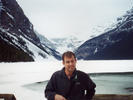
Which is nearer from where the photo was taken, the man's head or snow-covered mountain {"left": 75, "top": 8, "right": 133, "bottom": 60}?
the man's head

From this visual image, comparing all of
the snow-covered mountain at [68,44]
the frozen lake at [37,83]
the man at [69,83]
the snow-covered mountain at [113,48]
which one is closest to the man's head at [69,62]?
the man at [69,83]

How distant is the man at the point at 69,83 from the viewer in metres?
1.32

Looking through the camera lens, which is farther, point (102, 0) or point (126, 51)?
point (126, 51)

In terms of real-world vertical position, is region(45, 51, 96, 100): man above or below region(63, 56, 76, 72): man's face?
below

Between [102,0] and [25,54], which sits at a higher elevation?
[102,0]

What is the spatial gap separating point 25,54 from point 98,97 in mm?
32828

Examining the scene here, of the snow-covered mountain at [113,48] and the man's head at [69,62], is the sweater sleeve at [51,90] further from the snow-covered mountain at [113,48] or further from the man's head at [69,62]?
the snow-covered mountain at [113,48]

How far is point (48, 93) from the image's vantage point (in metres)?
1.33

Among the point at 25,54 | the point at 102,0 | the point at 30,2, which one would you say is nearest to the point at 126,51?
the point at 102,0

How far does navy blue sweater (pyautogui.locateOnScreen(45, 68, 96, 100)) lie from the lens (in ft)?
4.33

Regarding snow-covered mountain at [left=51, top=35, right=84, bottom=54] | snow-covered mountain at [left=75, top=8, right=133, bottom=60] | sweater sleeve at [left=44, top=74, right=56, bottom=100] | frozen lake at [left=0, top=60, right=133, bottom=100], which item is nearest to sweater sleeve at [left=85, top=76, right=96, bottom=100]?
sweater sleeve at [left=44, top=74, right=56, bottom=100]

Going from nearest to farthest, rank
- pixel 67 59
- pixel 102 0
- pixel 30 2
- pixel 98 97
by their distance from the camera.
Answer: pixel 67 59 → pixel 98 97 → pixel 30 2 → pixel 102 0

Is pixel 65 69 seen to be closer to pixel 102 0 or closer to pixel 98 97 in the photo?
pixel 98 97

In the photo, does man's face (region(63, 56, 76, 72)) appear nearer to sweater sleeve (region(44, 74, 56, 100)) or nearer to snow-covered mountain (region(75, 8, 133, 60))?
sweater sleeve (region(44, 74, 56, 100))
